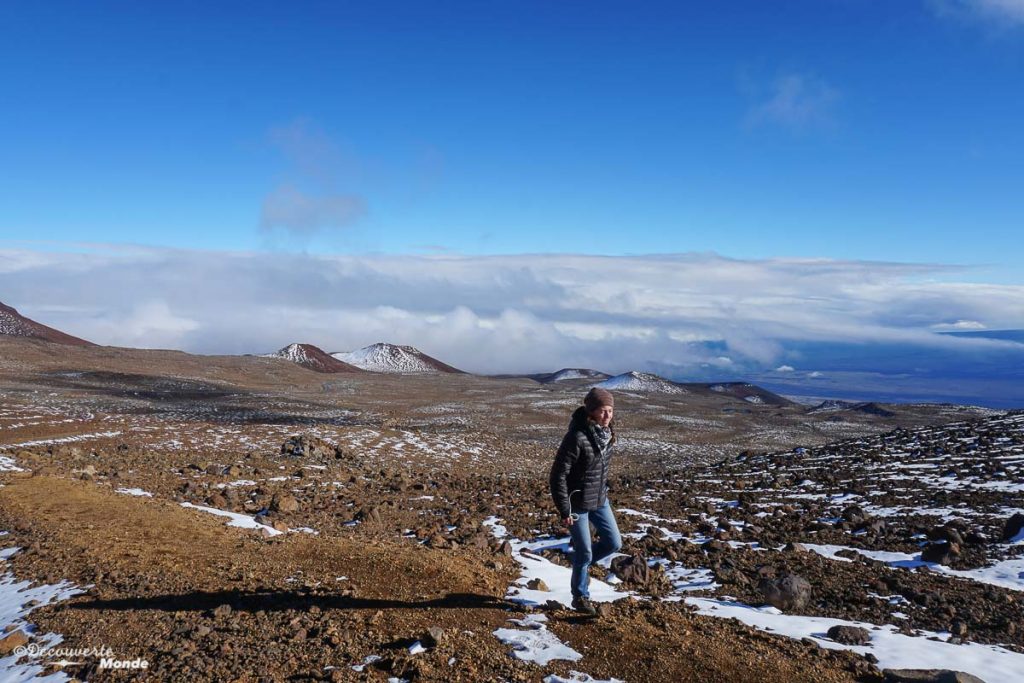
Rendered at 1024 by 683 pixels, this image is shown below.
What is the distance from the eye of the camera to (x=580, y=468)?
7.77 metres

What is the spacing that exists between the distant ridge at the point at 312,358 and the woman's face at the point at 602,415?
142 meters

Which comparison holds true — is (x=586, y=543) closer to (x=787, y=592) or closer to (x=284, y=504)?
(x=787, y=592)

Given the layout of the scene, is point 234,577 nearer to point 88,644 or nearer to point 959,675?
point 88,644

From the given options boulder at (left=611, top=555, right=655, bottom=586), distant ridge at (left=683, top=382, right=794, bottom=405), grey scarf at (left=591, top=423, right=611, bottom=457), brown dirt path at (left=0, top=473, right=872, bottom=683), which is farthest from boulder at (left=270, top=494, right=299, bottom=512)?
distant ridge at (left=683, top=382, right=794, bottom=405)

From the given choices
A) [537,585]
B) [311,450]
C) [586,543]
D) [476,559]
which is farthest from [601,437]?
[311,450]

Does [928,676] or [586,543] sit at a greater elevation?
[586,543]

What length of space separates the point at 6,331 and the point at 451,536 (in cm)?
14787

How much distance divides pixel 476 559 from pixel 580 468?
3130 mm

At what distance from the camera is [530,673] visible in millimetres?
6250

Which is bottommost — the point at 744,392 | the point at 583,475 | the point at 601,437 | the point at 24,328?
the point at 744,392

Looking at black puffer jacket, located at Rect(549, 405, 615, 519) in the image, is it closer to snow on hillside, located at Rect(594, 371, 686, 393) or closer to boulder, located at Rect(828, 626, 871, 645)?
boulder, located at Rect(828, 626, 871, 645)

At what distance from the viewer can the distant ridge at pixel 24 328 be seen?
12689cm

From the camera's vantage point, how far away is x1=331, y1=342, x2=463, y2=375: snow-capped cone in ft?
544

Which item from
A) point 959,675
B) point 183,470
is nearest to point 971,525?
point 959,675
